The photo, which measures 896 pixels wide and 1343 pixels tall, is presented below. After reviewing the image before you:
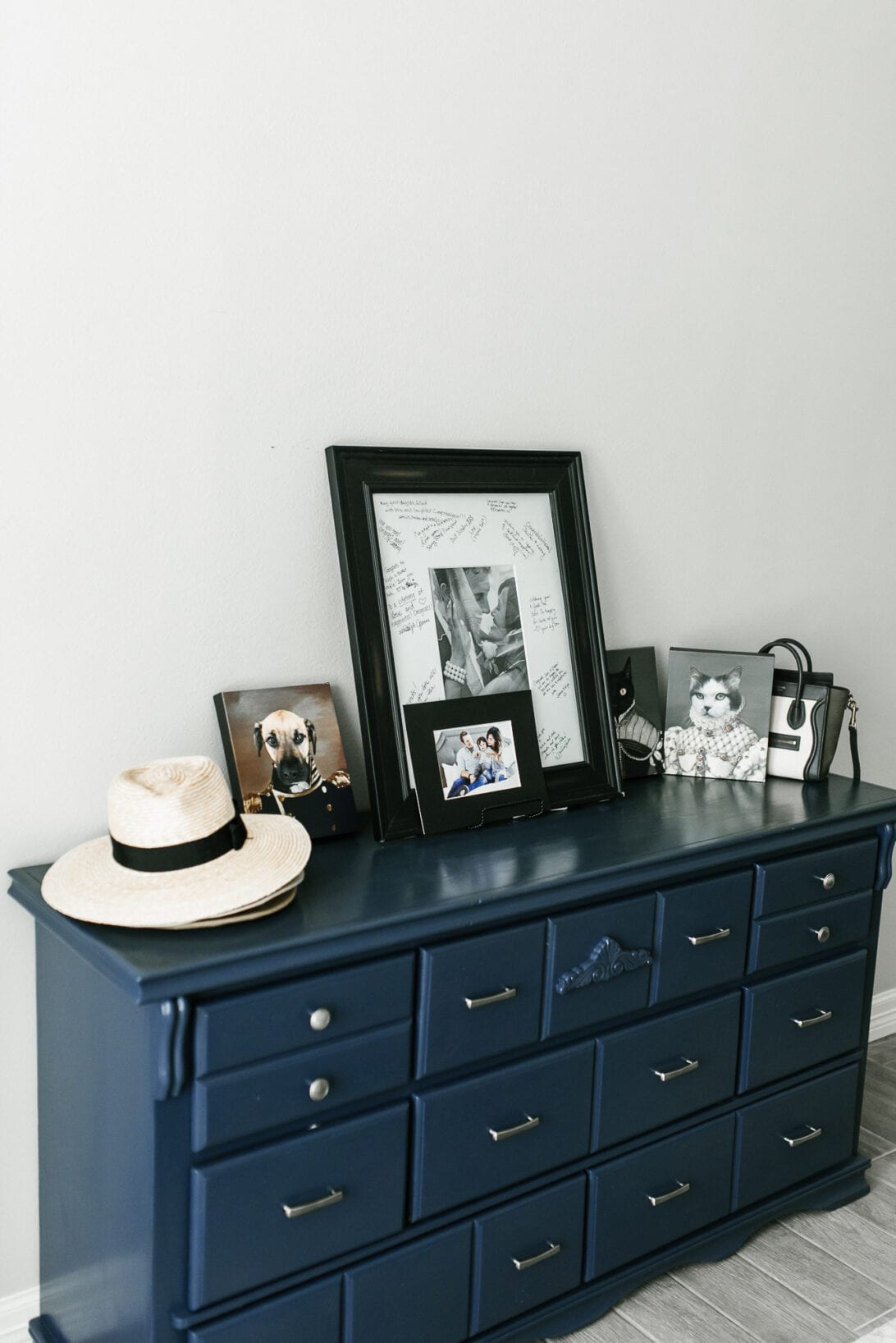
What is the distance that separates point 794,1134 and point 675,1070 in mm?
429

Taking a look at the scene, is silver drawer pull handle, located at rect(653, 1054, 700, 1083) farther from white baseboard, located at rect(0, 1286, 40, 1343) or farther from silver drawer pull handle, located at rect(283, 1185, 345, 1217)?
white baseboard, located at rect(0, 1286, 40, 1343)

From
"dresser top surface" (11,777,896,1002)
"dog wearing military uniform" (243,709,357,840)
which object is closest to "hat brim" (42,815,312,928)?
"dresser top surface" (11,777,896,1002)

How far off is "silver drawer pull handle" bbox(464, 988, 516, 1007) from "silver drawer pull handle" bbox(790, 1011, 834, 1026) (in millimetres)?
727

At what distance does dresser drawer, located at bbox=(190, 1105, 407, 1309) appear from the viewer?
58.6 inches

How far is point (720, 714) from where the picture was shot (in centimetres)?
238

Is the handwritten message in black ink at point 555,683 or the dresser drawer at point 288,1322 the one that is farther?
the handwritten message in black ink at point 555,683

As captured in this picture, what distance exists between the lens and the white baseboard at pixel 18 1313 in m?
1.82

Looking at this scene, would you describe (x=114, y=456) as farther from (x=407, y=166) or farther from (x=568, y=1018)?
(x=568, y=1018)

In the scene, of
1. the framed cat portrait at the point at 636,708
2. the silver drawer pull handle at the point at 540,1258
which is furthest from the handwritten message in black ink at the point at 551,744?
the silver drawer pull handle at the point at 540,1258

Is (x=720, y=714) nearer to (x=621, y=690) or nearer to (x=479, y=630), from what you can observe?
→ (x=621, y=690)

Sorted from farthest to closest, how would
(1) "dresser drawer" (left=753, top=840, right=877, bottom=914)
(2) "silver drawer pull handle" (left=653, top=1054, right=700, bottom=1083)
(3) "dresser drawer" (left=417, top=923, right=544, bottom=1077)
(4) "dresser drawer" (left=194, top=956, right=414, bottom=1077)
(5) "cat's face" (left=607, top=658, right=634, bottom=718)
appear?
1. (5) "cat's face" (left=607, top=658, right=634, bottom=718)
2. (1) "dresser drawer" (left=753, top=840, right=877, bottom=914)
3. (2) "silver drawer pull handle" (left=653, top=1054, right=700, bottom=1083)
4. (3) "dresser drawer" (left=417, top=923, right=544, bottom=1077)
5. (4) "dresser drawer" (left=194, top=956, right=414, bottom=1077)

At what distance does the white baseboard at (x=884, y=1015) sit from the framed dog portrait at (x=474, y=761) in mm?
1526

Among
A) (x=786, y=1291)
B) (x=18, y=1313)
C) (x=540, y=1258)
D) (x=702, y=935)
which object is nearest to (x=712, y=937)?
(x=702, y=935)

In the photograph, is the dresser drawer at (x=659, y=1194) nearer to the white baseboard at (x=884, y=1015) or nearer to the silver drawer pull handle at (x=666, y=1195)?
the silver drawer pull handle at (x=666, y=1195)
